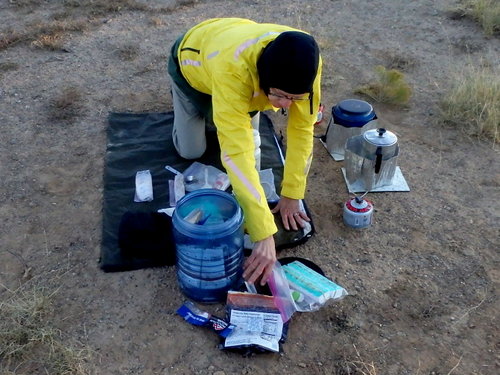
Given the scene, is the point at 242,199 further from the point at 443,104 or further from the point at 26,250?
the point at 443,104

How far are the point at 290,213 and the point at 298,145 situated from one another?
44cm

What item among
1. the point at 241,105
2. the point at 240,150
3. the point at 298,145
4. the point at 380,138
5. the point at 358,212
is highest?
the point at 241,105

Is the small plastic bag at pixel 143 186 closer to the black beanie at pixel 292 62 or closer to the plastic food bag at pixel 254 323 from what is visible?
the plastic food bag at pixel 254 323

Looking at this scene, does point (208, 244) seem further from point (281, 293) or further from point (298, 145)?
point (298, 145)

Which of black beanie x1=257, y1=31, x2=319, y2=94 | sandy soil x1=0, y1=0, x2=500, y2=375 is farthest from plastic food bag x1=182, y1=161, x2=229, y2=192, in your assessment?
black beanie x1=257, y1=31, x2=319, y2=94

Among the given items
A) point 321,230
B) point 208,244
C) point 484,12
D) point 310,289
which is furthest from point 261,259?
point 484,12

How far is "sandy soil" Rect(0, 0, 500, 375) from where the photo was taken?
2.58m

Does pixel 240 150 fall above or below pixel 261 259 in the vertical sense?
above

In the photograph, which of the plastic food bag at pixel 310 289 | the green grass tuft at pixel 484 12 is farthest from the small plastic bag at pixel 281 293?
the green grass tuft at pixel 484 12

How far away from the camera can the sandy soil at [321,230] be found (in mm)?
2580

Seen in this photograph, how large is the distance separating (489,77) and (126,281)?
132 inches

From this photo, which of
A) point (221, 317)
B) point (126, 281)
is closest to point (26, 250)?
point (126, 281)

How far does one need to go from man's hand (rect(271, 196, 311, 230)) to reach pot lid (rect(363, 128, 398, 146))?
0.67 m

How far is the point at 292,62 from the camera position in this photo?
214cm
